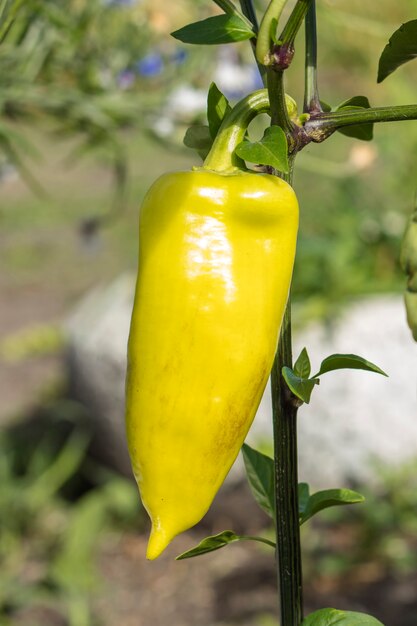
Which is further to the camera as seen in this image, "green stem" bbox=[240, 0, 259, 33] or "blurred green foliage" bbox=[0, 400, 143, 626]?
"blurred green foliage" bbox=[0, 400, 143, 626]

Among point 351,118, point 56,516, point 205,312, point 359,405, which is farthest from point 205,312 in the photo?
point 56,516

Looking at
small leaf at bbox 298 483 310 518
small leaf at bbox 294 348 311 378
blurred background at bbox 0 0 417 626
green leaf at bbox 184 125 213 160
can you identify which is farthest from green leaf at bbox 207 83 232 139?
blurred background at bbox 0 0 417 626

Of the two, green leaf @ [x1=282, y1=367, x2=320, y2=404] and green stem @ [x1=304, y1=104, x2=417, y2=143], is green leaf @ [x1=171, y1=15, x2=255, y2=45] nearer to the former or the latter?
green stem @ [x1=304, y1=104, x2=417, y2=143]

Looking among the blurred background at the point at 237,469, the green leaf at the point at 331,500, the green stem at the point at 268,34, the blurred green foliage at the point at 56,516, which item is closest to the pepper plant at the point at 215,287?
the green stem at the point at 268,34

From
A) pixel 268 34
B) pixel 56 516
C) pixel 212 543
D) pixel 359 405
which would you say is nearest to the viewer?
pixel 268 34

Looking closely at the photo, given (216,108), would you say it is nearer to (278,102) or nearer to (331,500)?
(278,102)

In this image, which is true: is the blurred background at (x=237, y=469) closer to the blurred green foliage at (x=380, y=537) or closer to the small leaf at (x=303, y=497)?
the blurred green foliage at (x=380, y=537)
